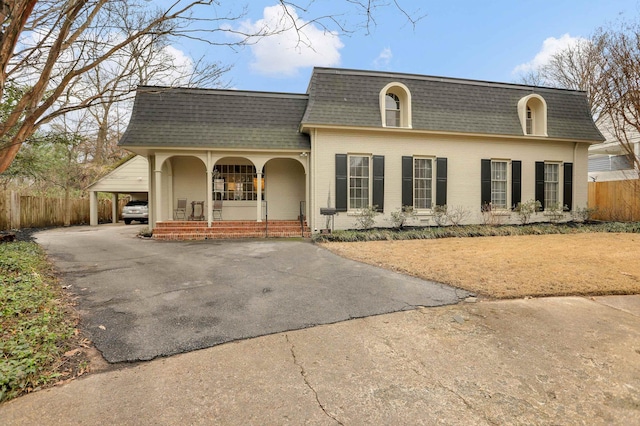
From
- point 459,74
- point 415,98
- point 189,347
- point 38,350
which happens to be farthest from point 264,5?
point 459,74

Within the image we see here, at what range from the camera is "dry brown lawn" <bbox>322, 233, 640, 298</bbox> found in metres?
4.77

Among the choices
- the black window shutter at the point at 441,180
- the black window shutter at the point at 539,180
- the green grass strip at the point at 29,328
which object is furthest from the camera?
the black window shutter at the point at 539,180

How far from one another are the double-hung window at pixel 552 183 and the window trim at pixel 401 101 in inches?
250

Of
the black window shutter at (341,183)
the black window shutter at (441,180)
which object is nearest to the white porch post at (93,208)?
the black window shutter at (341,183)

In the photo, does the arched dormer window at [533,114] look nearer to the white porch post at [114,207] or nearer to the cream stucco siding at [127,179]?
the cream stucco siding at [127,179]

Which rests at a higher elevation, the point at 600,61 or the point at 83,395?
the point at 600,61

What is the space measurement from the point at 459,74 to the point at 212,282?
1327cm

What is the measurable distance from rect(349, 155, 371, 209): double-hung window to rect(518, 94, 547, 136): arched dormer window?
647 centimetres

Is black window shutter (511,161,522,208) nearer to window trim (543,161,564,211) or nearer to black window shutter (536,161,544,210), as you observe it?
black window shutter (536,161,544,210)

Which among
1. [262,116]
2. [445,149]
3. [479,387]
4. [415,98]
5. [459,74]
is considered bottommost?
[479,387]

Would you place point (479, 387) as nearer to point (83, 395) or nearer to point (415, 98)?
point (83, 395)

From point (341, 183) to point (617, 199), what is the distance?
41.7 feet

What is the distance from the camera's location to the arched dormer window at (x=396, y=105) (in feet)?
37.6

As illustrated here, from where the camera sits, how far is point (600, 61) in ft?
46.5
